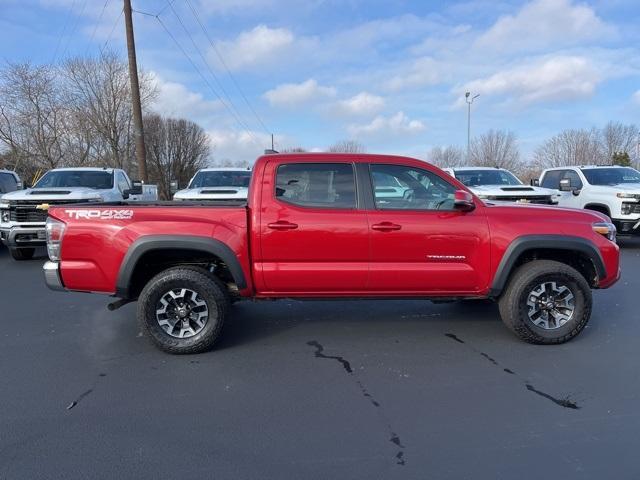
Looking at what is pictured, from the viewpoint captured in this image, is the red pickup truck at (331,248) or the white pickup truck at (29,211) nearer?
the red pickup truck at (331,248)

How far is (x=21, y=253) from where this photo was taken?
33.6 ft

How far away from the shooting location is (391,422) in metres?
3.25

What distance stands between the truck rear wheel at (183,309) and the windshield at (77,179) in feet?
25.8

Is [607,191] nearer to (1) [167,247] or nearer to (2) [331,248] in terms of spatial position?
(2) [331,248]

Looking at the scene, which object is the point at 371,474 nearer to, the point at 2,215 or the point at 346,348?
the point at 346,348

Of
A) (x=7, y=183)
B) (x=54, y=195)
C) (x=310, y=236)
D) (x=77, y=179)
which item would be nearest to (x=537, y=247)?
(x=310, y=236)

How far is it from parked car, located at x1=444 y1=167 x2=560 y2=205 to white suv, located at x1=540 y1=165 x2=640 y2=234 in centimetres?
47

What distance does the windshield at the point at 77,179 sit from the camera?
11258 millimetres

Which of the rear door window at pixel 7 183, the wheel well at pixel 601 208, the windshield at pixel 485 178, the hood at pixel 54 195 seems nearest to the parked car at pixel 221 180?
the hood at pixel 54 195

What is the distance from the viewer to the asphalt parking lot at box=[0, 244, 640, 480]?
2.80 m

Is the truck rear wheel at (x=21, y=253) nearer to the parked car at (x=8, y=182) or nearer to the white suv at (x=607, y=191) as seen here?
the parked car at (x=8, y=182)

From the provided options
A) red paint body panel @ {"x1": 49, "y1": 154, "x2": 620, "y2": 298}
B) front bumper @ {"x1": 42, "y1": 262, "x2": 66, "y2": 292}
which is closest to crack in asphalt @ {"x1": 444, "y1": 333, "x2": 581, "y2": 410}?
red paint body panel @ {"x1": 49, "y1": 154, "x2": 620, "y2": 298}

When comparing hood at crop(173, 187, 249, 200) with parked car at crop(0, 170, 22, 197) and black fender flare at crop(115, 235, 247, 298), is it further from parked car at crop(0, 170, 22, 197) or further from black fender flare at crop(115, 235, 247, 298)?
black fender flare at crop(115, 235, 247, 298)

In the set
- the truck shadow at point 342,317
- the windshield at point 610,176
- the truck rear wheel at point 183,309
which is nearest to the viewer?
the truck rear wheel at point 183,309
